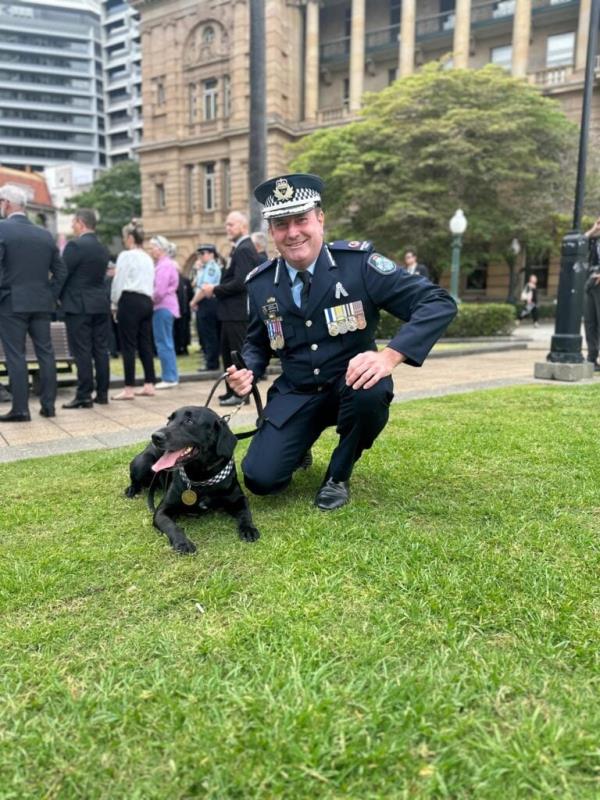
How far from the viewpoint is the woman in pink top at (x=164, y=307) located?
7.55 m

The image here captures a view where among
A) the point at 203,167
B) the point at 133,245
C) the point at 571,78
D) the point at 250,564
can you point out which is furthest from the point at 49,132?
the point at 250,564

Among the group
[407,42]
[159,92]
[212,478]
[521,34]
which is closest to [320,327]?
[212,478]

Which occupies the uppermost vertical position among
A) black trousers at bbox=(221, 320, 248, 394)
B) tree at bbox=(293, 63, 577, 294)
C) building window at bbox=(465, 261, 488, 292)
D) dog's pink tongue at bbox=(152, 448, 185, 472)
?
tree at bbox=(293, 63, 577, 294)

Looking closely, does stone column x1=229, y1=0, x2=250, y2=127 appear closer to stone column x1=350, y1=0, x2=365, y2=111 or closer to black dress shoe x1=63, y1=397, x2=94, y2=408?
stone column x1=350, y1=0, x2=365, y2=111

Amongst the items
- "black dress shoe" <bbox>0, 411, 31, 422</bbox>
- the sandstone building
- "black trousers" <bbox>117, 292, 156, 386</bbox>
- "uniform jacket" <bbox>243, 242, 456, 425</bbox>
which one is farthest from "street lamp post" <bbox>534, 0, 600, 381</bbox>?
the sandstone building

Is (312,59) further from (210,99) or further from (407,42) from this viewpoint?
(210,99)

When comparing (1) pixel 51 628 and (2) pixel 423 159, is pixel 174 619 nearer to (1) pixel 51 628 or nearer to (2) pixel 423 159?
(1) pixel 51 628

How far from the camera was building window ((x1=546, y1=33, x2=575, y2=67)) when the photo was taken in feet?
107

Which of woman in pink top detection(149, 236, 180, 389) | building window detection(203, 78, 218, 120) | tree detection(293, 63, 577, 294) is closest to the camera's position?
woman in pink top detection(149, 236, 180, 389)

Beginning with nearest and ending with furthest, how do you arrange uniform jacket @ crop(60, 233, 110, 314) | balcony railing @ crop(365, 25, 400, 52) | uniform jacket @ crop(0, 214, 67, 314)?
uniform jacket @ crop(0, 214, 67, 314), uniform jacket @ crop(60, 233, 110, 314), balcony railing @ crop(365, 25, 400, 52)

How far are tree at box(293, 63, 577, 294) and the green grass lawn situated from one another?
22.8 metres

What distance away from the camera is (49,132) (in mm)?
82688

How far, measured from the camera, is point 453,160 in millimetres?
23469

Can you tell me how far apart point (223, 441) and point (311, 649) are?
120cm
